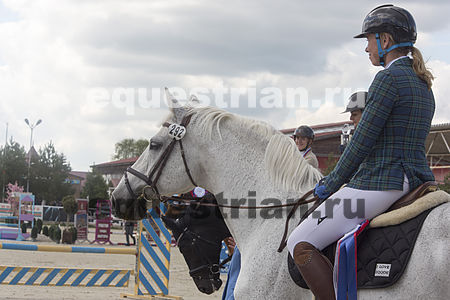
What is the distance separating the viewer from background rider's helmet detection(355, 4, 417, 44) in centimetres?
328

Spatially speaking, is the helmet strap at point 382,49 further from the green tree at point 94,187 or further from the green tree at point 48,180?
the green tree at point 94,187

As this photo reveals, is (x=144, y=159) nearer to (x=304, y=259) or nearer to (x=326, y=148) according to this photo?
(x=304, y=259)

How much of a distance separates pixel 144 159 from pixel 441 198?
2.36 meters

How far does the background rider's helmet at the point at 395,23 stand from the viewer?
3283mm

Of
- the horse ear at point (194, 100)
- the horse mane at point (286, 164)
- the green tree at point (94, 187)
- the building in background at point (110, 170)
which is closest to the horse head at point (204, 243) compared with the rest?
the horse ear at point (194, 100)

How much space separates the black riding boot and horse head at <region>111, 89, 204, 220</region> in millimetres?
1348

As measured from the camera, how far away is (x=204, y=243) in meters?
6.15

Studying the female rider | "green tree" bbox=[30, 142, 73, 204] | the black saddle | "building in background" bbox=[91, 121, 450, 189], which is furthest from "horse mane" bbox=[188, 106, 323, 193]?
"green tree" bbox=[30, 142, 73, 204]

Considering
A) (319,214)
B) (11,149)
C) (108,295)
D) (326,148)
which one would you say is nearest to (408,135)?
(319,214)

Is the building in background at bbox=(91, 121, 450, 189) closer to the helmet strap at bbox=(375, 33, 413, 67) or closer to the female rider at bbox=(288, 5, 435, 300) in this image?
the helmet strap at bbox=(375, 33, 413, 67)

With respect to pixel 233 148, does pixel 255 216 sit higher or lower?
lower

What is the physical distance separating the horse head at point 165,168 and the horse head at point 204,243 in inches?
67.8

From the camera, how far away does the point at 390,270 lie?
2934mm

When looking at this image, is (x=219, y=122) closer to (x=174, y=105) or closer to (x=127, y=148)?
(x=174, y=105)
